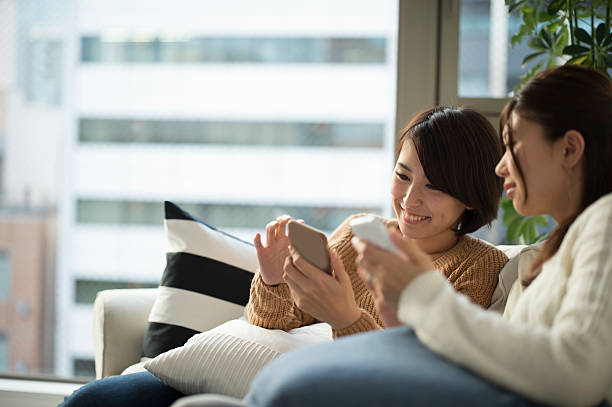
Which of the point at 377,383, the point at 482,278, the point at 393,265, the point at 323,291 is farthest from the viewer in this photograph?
the point at 482,278

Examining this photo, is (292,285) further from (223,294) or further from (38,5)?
(38,5)

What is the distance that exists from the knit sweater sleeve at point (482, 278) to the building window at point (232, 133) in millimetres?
1224

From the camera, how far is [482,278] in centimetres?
144

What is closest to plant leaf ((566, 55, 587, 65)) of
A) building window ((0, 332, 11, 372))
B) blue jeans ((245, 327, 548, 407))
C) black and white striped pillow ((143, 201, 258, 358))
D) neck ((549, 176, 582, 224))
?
neck ((549, 176, 582, 224))

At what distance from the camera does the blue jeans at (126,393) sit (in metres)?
1.31

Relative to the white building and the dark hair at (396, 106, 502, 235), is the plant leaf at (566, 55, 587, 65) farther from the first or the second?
the white building

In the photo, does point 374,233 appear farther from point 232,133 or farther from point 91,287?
point 91,287

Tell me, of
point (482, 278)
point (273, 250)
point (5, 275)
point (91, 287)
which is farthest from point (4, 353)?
point (482, 278)

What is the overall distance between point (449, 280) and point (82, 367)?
2.07m

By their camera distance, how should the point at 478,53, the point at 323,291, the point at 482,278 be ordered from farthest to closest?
1. the point at 478,53
2. the point at 482,278
3. the point at 323,291

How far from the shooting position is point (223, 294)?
178cm

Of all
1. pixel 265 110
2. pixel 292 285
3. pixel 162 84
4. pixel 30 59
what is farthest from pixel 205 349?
pixel 30 59

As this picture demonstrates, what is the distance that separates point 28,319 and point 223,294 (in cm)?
157

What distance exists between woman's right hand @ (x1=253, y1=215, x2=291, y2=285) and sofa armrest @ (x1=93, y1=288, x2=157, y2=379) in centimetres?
53
